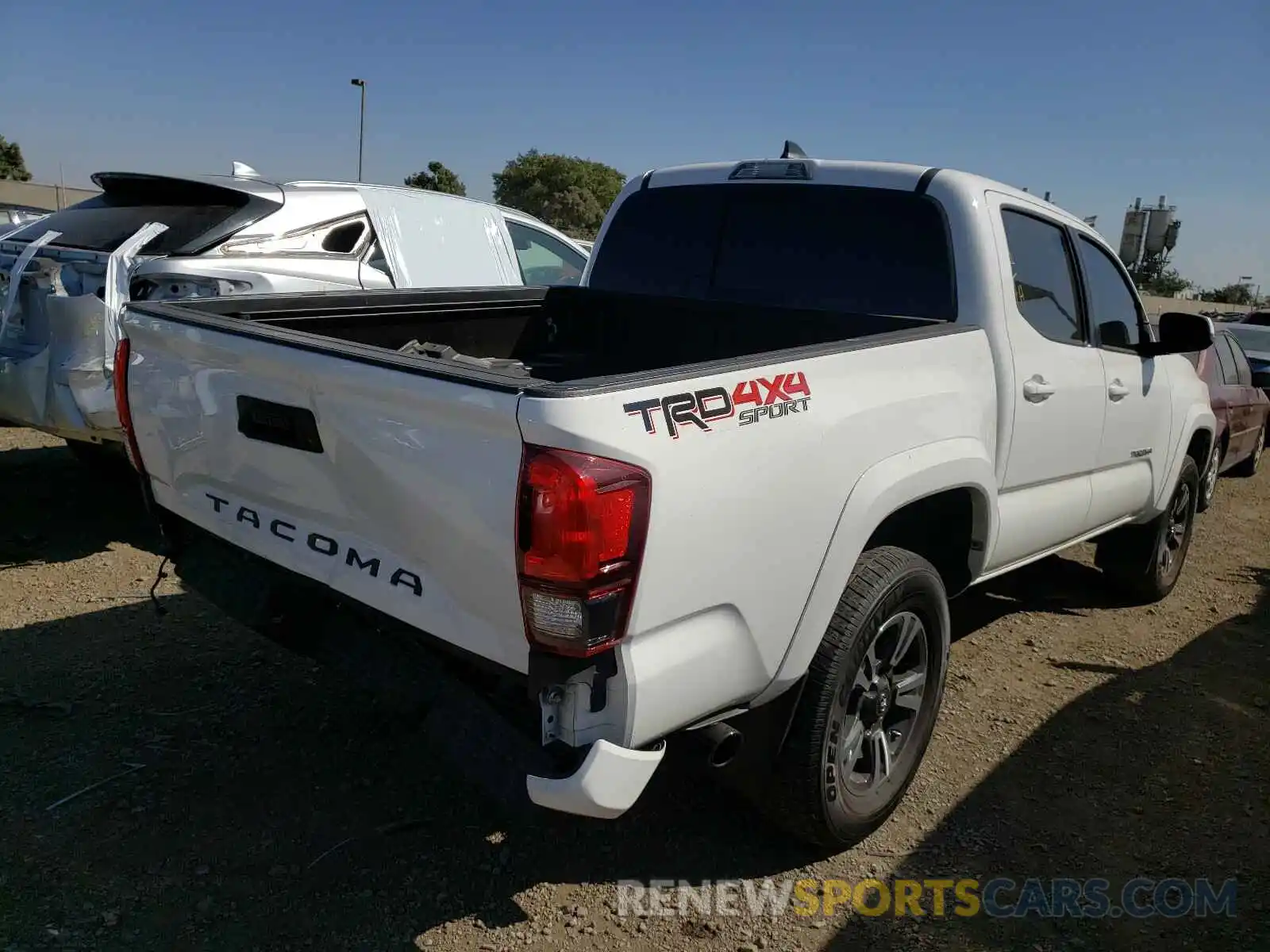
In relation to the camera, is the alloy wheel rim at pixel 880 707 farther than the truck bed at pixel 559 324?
No

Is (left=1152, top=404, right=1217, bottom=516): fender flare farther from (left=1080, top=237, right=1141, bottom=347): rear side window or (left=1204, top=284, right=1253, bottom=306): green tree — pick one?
(left=1204, top=284, right=1253, bottom=306): green tree

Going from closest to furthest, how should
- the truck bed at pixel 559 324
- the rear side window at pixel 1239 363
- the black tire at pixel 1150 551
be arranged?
1. the truck bed at pixel 559 324
2. the black tire at pixel 1150 551
3. the rear side window at pixel 1239 363

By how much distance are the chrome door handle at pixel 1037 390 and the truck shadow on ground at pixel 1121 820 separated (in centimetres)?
133

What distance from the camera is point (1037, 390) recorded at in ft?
11.6

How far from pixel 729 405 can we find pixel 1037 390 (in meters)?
1.83

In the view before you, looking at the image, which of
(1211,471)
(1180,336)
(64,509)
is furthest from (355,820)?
(1211,471)

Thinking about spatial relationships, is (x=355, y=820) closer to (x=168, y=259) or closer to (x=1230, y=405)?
(x=168, y=259)

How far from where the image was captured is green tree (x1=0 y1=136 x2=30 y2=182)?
156ft

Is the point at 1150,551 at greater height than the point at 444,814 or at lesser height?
greater

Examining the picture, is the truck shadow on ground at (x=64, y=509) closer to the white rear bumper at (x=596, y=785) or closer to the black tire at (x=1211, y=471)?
the white rear bumper at (x=596, y=785)

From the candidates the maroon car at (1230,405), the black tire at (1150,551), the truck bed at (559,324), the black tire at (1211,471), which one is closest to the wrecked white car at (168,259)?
the truck bed at (559,324)

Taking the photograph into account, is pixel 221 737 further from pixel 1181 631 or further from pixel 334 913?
pixel 1181 631

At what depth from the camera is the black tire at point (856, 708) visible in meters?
2.62

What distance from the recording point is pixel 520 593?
203 cm
